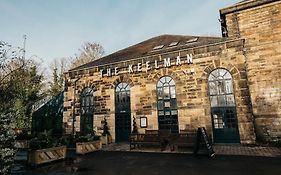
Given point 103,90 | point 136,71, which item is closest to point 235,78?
point 136,71

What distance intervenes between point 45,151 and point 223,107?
9590 millimetres

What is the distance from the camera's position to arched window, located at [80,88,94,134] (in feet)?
49.0

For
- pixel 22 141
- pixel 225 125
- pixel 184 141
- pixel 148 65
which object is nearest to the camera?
pixel 184 141

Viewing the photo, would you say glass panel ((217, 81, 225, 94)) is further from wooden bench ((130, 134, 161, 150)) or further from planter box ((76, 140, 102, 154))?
planter box ((76, 140, 102, 154))

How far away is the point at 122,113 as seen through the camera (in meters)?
14.0

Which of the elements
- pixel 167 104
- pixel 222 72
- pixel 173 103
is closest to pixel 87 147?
pixel 167 104

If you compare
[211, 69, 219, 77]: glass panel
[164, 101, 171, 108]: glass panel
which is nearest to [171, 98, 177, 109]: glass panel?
[164, 101, 171, 108]: glass panel

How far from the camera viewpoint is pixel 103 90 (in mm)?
14766

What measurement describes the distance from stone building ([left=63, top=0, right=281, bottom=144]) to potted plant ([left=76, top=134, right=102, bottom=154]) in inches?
111

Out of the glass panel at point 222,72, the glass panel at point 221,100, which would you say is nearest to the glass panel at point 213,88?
the glass panel at point 221,100

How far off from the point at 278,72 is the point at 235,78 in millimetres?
2326

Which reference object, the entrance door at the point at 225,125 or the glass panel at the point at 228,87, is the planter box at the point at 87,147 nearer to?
the entrance door at the point at 225,125

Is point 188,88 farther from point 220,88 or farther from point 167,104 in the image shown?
point 220,88

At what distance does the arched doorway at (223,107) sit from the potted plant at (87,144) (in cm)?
688
